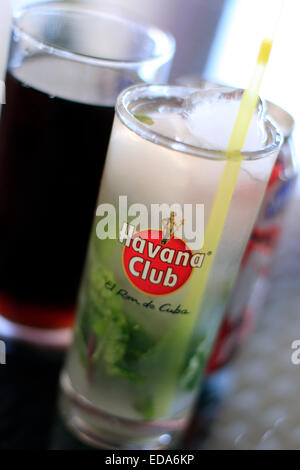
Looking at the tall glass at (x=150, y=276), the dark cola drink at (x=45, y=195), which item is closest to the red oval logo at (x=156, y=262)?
the tall glass at (x=150, y=276)

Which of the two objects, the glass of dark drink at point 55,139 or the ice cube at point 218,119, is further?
the glass of dark drink at point 55,139

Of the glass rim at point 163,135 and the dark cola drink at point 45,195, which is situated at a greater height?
the glass rim at point 163,135

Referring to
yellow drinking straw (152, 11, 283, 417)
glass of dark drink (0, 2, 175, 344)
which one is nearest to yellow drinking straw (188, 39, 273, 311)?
yellow drinking straw (152, 11, 283, 417)

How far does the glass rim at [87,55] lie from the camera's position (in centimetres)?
61

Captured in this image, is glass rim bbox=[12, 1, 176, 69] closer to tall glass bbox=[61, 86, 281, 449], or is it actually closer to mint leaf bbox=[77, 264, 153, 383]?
tall glass bbox=[61, 86, 281, 449]

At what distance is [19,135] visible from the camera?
639mm

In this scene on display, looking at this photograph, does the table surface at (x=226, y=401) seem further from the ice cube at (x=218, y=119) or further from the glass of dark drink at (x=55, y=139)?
the ice cube at (x=218, y=119)

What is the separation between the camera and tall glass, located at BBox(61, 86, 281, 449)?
0.51m

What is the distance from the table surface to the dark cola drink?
60mm

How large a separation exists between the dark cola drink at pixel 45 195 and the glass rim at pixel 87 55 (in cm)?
4

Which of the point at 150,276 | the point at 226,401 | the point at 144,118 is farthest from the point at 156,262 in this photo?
the point at 226,401
